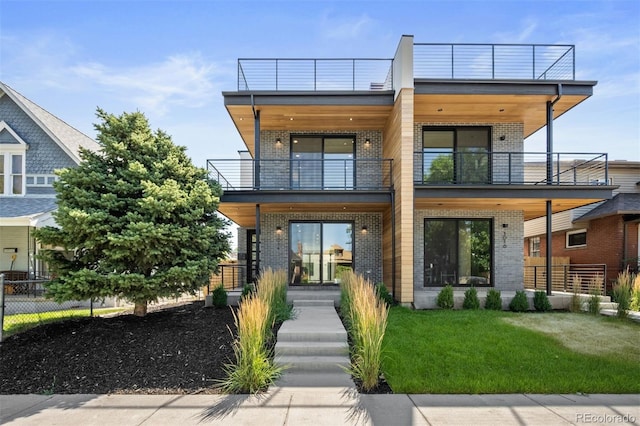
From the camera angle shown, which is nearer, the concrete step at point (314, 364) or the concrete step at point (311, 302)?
the concrete step at point (314, 364)

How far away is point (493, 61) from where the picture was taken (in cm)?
1173

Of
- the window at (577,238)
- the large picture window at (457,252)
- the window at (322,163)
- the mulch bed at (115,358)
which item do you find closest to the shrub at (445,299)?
the large picture window at (457,252)

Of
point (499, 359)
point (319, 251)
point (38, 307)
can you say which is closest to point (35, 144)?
point (38, 307)

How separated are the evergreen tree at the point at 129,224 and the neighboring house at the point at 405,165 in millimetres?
3186

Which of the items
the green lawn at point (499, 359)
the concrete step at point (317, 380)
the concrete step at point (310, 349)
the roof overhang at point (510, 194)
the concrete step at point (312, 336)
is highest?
the roof overhang at point (510, 194)

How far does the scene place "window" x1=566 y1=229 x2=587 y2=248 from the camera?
1744 cm

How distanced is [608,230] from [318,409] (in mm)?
16685

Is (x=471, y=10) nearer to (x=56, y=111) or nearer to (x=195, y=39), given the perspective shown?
(x=195, y=39)

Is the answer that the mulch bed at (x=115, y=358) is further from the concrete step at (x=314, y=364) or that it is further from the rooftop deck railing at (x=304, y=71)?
the rooftop deck railing at (x=304, y=71)

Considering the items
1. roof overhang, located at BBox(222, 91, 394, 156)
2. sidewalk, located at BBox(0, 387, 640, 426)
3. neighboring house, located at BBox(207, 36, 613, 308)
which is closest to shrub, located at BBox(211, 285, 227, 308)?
neighboring house, located at BBox(207, 36, 613, 308)

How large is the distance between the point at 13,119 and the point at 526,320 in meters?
19.8

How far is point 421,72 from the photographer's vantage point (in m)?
11.6

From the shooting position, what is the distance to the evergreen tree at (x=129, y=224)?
7105mm

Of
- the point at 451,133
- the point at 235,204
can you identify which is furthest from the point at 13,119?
the point at 451,133
